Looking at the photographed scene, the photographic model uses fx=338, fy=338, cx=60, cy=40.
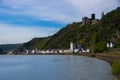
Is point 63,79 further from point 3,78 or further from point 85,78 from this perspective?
point 3,78

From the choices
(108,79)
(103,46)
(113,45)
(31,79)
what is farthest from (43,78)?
(113,45)

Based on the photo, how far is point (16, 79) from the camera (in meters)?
52.9

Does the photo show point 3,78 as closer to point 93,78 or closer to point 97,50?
point 93,78

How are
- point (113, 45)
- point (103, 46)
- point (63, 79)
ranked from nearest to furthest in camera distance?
1. point (63, 79)
2. point (103, 46)
3. point (113, 45)

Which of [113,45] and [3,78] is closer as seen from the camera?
[3,78]

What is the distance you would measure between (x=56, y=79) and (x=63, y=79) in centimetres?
119

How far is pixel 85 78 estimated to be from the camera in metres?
51.0

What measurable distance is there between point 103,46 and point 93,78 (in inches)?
4876

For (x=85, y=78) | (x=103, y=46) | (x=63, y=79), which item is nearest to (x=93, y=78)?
(x=85, y=78)

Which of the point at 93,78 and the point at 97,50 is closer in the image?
the point at 93,78

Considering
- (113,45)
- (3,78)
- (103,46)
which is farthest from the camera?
(113,45)

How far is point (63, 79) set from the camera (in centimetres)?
5031

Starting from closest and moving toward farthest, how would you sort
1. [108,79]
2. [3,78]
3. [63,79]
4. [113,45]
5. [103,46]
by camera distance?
[108,79], [63,79], [3,78], [103,46], [113,45]

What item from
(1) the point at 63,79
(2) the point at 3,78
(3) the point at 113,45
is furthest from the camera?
(3) the point at 113,45
